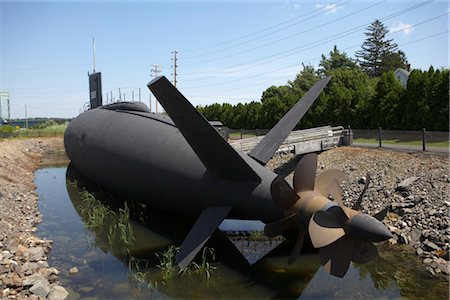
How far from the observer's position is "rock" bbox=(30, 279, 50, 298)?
21.9 feet

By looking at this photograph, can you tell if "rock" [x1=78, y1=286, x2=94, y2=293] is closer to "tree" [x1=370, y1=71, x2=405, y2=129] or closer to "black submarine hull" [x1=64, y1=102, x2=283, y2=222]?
"black submarine hull" [x1=64, y1=102, x2=283, y2=222]

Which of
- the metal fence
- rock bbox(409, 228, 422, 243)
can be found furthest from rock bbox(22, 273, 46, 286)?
the metal fence

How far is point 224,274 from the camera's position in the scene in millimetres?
8047

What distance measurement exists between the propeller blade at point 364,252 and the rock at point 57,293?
5364 mm

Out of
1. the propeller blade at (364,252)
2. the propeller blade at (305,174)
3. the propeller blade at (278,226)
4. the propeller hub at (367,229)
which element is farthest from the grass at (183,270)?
the propeller hub at (367,229)

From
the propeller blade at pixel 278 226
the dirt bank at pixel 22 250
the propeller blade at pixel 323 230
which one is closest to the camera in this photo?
the propeller blade at pixel 323 230

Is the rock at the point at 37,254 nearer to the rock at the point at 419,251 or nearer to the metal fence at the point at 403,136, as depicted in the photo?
the rock at the point at 419,251

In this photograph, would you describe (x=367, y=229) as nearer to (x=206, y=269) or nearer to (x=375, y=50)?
(x=206, y=269)

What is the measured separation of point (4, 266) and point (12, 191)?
7889 mm

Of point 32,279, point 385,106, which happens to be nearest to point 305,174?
point 32,279

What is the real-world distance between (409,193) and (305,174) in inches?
294

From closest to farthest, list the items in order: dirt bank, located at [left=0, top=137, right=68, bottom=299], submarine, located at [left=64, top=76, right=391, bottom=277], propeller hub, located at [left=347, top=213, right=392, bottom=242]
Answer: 1. propeller hub, located at [left=347, top=213, right=392, bottom=242]
2. submarine, located at [left=64, top=76, right=391, bottom=277]
3. dirt bank, located at [left=0, top=137, right=68, bottom=299]

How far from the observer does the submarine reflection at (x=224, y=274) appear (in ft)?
23.9

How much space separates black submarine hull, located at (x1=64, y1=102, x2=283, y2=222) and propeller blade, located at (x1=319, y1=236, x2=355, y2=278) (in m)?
1.60
